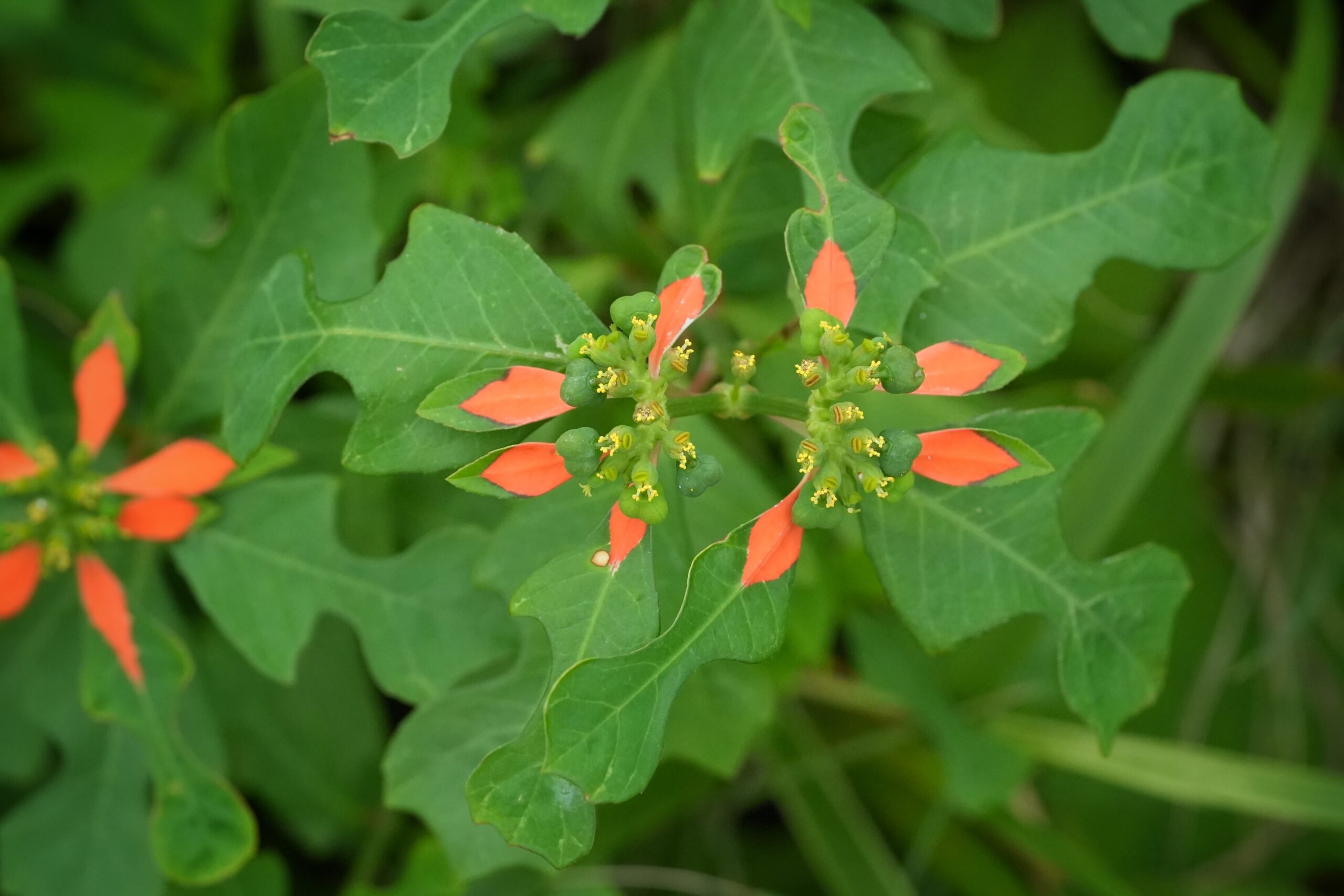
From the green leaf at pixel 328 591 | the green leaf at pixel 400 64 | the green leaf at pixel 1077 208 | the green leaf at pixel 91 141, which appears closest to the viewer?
the green leaf at pixel 400 64

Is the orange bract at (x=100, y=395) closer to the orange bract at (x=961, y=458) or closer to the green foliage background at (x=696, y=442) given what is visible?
the green foliage background at (x=696, y=442)

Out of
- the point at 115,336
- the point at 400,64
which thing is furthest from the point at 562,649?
the point at 115,336

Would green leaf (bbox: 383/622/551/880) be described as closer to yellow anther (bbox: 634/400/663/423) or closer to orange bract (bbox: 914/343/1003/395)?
yellow anther (bbox: 634/400/663/423)

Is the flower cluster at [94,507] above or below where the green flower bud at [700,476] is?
below

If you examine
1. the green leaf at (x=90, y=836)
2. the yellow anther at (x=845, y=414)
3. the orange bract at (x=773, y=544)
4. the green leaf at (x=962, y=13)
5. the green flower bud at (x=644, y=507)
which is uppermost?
the green leaf at (x=962, y=13)

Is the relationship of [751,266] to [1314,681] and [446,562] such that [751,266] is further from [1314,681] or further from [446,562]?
[1314,681]

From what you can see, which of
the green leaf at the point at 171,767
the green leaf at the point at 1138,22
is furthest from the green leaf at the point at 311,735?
the green leaf at the point at 1138,22

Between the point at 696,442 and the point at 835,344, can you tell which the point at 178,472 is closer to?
the point at 696,442
